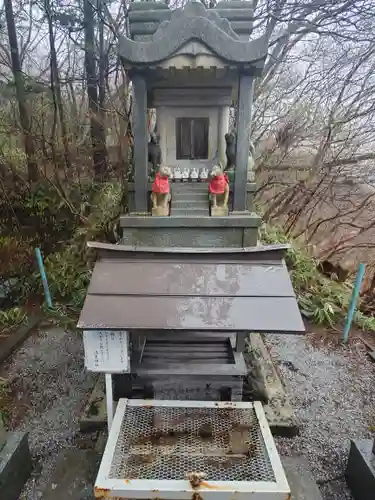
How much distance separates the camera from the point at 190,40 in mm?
2615

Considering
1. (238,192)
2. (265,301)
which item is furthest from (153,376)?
(238,192)

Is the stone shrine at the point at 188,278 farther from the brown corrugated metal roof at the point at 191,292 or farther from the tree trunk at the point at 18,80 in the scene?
the tree trunk at the point at 18,80

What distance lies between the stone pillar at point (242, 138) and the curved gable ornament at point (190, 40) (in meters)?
0.21

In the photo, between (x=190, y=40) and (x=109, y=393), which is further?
(x=109, y=393)

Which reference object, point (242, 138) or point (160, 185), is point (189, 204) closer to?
point (160, 185)

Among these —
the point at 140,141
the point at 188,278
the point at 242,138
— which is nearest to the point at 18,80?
the point at 140,141

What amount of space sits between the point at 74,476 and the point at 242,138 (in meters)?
3.51

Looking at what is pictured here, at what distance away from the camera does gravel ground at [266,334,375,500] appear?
3236mm

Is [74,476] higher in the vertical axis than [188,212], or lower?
lower

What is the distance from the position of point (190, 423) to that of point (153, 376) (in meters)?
0.70

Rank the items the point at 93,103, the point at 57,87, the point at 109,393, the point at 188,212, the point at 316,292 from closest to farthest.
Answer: the point at 109,393 < the point at 188,212 < the point at 316,292 < the point at 57,87 < the point at 93,103

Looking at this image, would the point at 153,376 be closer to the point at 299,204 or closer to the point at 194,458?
the point at 194,458

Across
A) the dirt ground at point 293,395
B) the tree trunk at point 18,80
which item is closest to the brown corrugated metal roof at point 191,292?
the dirt ground at point 293,395

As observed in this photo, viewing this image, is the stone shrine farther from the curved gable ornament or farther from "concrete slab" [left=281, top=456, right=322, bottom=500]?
"concrete slab" [left=281, top=456, right=322, bottom=500]
